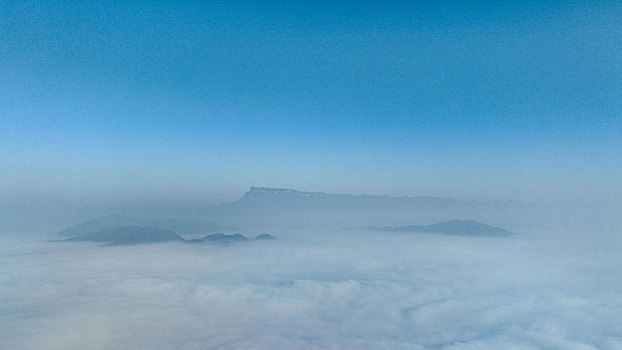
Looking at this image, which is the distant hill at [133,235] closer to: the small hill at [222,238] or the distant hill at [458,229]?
the small hill at [222,238]

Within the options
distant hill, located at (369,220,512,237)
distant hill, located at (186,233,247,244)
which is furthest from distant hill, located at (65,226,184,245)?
distant hill, located at (369,220,512,237)

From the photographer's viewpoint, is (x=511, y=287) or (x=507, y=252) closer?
(x=511, y=287)

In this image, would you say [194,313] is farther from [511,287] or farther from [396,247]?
[396,247]

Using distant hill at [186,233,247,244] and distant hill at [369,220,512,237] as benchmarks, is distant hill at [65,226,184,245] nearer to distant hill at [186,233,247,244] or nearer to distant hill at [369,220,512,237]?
distant hill at [186,233,247,244]

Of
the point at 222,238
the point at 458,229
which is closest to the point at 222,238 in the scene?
the point at 222,238

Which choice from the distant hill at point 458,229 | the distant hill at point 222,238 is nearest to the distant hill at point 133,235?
the distant hill at point 222,238

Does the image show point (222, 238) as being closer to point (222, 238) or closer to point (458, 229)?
point (222, 238)

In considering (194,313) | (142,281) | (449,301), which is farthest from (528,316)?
(142,281)

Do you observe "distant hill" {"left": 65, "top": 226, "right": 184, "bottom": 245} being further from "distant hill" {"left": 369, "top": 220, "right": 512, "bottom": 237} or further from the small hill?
"distant hill" {"left": 369, "top": 220, "right": 512, "bottom": 237}
